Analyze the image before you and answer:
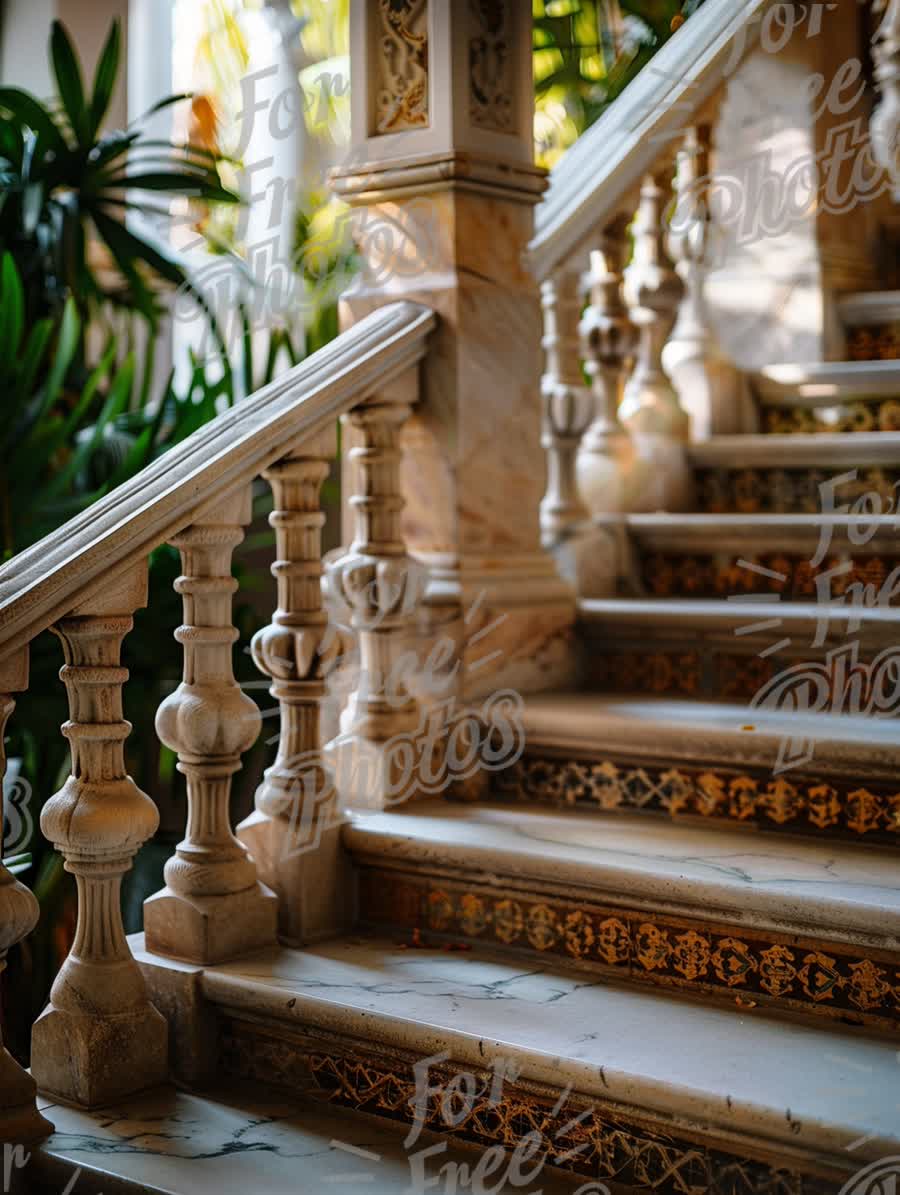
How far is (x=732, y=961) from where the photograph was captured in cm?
217

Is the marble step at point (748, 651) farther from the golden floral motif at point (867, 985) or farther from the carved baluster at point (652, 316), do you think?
the golden floral motif at point (867, 985)

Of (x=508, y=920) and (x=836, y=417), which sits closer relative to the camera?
(x=508, y=920)

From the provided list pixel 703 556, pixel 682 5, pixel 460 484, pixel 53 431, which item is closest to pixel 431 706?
pixel 460 484

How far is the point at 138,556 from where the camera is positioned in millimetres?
2125

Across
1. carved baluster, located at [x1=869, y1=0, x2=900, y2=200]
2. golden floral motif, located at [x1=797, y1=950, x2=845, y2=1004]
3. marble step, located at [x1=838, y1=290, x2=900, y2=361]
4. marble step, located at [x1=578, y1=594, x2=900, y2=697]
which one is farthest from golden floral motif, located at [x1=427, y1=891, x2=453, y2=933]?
carved baluster, located at [x1=869, y1=0, x2=900, y2=200]

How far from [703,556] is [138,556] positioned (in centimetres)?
167

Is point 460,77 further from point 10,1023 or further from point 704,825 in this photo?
point 10,1023

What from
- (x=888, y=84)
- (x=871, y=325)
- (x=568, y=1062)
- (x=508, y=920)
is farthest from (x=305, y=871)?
(x=888, y=84)

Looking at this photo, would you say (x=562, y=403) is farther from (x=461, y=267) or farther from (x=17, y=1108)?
(x=17, y=1108)

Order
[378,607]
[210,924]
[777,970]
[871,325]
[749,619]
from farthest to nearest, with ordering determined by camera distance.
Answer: [871,325], [749,619], [378,607], [210,924], [777,970]

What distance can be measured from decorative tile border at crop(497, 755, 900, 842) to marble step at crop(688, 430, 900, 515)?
1.09 m

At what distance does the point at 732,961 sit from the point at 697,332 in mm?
2316

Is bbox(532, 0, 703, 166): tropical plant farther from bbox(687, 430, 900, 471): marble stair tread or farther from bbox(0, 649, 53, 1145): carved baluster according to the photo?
bbox(0, 649, 53, 1145): carved baluster

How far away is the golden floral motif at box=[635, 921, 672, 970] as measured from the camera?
2234mm
